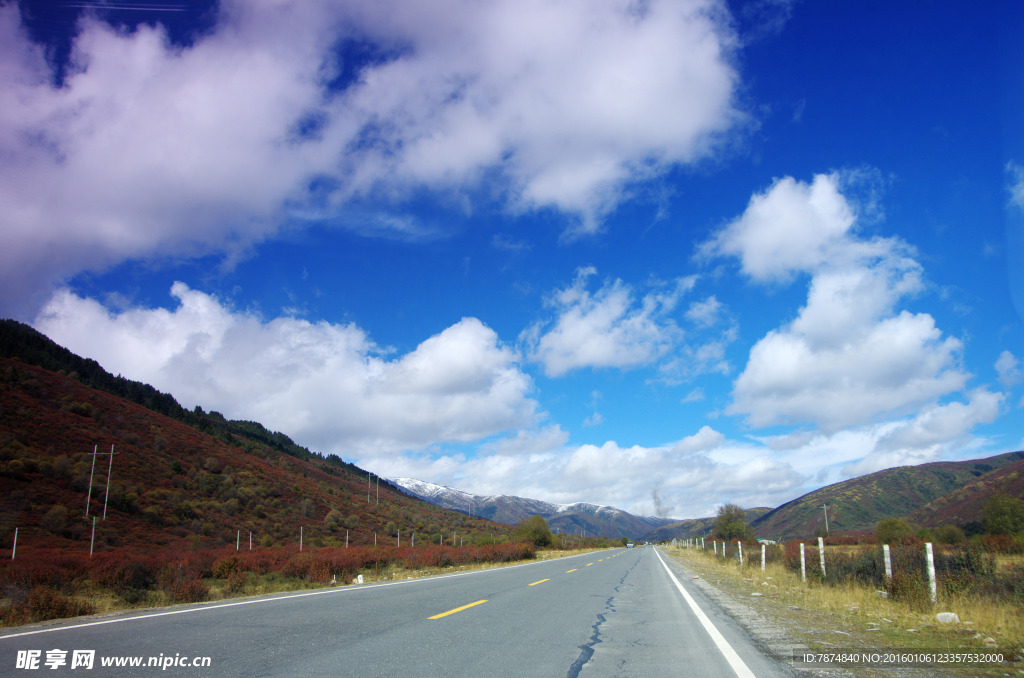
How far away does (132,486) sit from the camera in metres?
45.2

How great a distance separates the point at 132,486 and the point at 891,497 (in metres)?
157

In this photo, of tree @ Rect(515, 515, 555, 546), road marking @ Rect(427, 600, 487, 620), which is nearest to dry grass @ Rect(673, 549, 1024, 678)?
road marking @ Rect(427, 600, 487, 620)

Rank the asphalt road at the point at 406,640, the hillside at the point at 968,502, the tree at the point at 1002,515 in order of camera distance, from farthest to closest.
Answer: the hillside at the point at 968,502 → the tree at the point at 1002,515 → the asphalt road at the point at 406,640

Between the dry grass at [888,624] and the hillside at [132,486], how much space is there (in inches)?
1369

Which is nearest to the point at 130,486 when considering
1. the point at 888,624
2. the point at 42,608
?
the point at 42,608

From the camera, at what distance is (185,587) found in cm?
1420

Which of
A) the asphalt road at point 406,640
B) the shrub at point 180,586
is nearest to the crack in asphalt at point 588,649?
the asphalt road at point 406,640

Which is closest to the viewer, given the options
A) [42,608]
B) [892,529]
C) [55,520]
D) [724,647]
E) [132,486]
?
[724,647]

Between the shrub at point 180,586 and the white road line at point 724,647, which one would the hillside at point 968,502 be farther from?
the shrub at point 180,586

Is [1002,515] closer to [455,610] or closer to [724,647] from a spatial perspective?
[724,647]

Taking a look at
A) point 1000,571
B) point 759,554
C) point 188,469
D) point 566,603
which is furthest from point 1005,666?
point 188,469

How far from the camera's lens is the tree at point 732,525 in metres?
83.8

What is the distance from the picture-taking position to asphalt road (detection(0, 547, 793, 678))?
6.03 metres

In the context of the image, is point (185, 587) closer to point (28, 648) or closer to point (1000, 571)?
point (28, 648)
